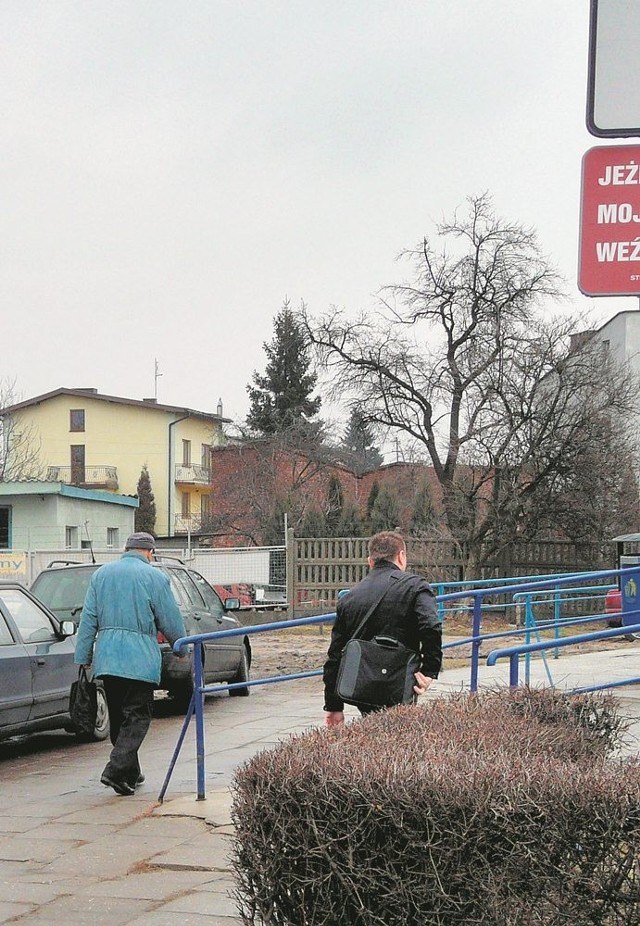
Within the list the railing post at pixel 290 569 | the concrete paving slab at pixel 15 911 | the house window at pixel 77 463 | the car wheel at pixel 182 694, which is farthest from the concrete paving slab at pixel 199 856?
the house window at pixel 77 463

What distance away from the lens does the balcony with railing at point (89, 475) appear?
7494 cm

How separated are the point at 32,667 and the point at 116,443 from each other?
64881mm

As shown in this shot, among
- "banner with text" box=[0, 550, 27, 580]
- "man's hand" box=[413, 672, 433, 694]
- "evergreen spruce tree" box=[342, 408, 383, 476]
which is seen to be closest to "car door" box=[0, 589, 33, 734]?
"man's hand" box=[413, 672, 433, 694]

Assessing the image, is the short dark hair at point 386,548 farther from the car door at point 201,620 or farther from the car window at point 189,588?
the car window at point 189,588

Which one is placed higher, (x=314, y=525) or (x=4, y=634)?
(x=314, y=525)

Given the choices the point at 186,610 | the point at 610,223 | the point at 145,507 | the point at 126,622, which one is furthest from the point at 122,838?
the point at 145,507

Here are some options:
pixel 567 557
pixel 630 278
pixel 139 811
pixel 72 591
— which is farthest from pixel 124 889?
pixel 567 557

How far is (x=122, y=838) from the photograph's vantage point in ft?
24.1

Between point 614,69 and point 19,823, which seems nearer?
point 614,69

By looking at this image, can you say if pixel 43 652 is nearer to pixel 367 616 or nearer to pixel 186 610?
pixel 186 610

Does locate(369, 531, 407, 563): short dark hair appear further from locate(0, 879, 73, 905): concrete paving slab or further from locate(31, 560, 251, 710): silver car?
locate(31, 560, 251, 710): silver car

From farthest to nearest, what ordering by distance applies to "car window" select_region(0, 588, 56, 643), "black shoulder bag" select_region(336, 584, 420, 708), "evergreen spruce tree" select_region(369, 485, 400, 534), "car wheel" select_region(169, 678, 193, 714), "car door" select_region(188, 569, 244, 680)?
"evergreen spruce tree" select_region(369, 485, 400, 534) → "car door" select_region(188, 569, 244, 680) → "car wheel" select_region(169, 678, 193, 714) → "car window" select_region(0, 588, 56, 643) → "black shoulder bag" select_region(336, 584, 420, 708)

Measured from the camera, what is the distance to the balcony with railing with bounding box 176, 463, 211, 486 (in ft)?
249

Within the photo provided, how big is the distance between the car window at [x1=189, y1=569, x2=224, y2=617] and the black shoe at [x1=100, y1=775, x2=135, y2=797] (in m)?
6.32
